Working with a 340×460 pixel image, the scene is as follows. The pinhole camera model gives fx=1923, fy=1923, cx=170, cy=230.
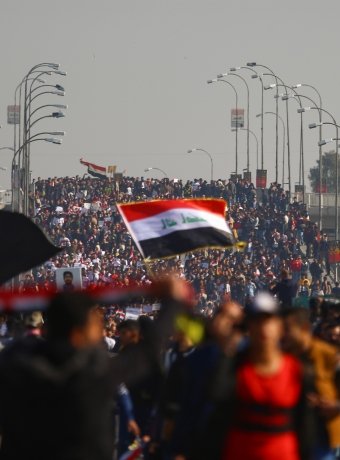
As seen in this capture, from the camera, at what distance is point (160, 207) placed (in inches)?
691

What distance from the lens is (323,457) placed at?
36.0 feet

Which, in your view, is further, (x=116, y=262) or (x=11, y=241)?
(x=116, y=262)

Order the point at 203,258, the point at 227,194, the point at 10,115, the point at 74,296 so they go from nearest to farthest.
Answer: the point at 74,296, the point at 203,258, the point at 227,194, the point at 10,115

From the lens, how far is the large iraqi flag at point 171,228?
55.9 ft

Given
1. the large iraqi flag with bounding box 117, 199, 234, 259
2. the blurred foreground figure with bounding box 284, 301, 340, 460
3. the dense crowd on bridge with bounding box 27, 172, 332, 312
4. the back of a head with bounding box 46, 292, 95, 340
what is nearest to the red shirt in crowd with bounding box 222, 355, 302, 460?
the back of a head with bounding box 46, 292, 95, 340

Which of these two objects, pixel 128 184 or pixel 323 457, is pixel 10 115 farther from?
pixel 323 457

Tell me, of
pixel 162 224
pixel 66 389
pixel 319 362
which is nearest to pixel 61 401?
pixel 66 389

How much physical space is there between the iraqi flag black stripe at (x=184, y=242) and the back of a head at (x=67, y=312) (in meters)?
8.94

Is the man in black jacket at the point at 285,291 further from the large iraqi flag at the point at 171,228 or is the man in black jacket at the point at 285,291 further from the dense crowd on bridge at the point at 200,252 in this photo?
the dense crowd on bridge at the point at 200,252

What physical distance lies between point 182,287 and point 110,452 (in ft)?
2.48

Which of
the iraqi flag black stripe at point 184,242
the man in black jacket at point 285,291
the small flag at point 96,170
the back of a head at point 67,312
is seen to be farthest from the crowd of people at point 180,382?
the small flag at point 96,170

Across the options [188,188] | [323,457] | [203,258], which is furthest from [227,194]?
[323,457]

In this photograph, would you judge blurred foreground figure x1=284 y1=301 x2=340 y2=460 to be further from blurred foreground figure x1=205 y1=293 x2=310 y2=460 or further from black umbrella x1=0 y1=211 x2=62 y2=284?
black umbrella x1=0 y1=211 x2=62 y2=284

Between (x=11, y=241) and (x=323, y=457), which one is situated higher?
(x=11, y=241)
